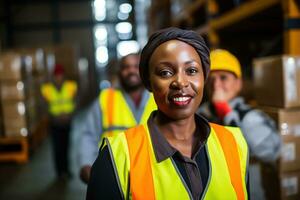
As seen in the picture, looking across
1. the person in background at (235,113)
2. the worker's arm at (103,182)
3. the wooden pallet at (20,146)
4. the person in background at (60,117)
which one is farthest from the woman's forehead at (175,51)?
the wooden pallet at (20,146)

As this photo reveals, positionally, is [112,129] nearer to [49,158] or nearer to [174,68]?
[174,68]

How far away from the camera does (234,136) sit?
1.43 meters

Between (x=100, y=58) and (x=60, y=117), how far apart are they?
11.1 metres

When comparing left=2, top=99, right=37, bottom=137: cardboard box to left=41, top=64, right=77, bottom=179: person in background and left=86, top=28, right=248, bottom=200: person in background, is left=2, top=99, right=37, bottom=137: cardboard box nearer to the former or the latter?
left=41, top=64, right=77, bottom=179: person in background

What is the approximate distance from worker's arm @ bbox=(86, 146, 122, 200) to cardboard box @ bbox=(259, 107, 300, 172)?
1636 millimetres

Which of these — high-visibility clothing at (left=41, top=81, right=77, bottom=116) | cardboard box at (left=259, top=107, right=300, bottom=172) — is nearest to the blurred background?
cardboard box at (left=259, top=107, right=300, bottom=172)

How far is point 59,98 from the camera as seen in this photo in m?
5.98

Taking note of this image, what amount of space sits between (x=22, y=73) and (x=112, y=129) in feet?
15.1

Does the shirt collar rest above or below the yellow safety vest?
above

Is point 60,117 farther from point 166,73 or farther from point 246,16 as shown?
point 166,73

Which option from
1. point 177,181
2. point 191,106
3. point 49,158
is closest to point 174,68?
point 191,106

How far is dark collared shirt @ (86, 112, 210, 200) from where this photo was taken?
1.20 m

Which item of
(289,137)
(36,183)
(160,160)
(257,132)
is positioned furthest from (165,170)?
(36,183)

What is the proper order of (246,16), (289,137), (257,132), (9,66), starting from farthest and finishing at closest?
(9,66)
(246,16)
(289,137)
(257,132)
